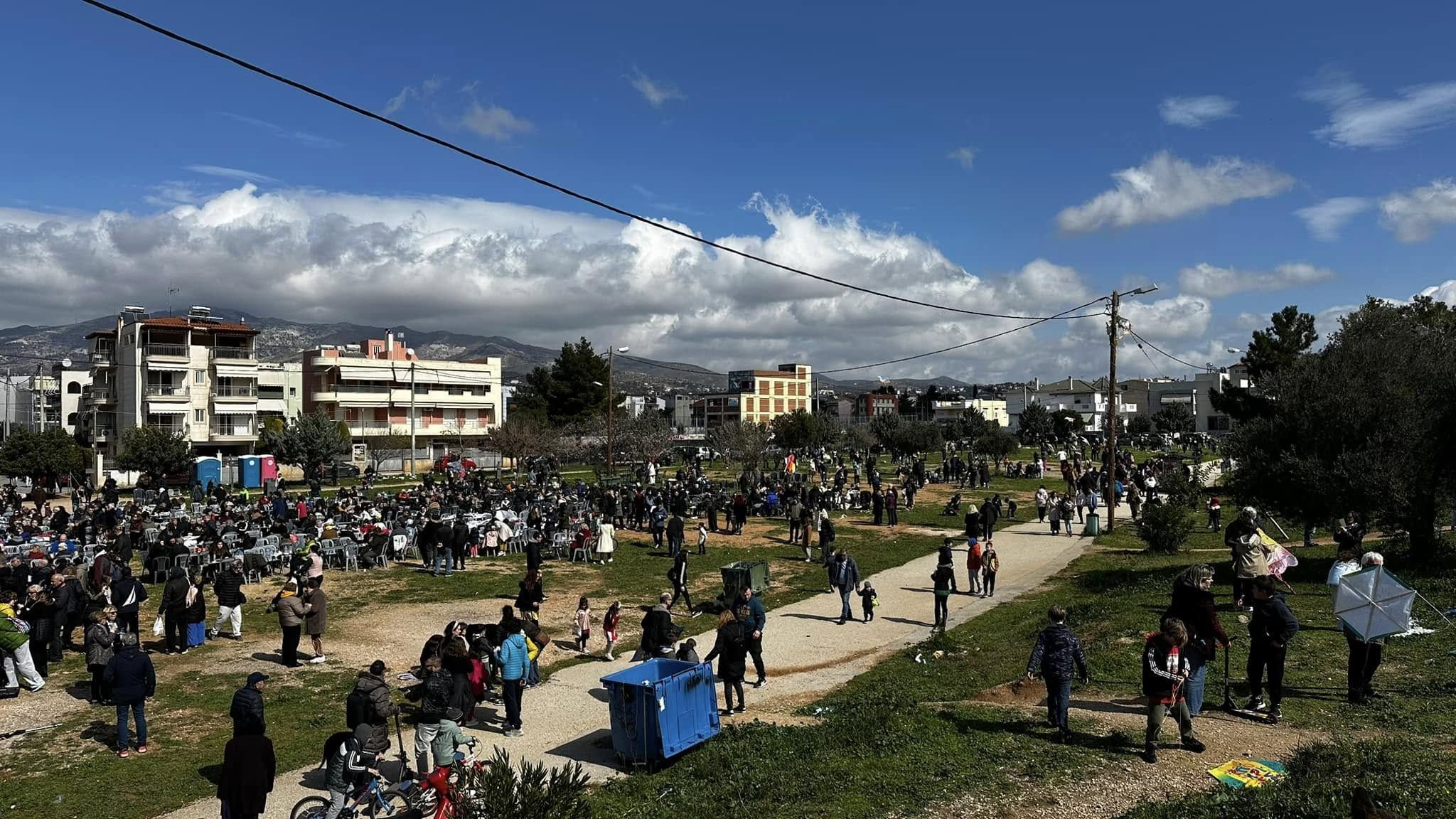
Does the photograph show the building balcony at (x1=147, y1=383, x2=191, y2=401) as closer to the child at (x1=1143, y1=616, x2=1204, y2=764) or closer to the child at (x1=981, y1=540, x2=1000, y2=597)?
the child at (x1=981, y1=540, x2=1000, y2=597)

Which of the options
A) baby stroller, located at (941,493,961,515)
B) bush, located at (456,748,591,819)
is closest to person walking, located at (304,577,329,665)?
bush, located at (456,748,591,819)

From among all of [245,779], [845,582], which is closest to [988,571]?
[845,582]

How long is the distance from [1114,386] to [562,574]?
67.6 ft

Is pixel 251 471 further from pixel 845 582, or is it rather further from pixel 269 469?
pixel 845 582

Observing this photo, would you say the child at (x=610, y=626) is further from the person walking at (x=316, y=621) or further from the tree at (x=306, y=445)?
the tree at (x=306, y=445)

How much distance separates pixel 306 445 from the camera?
48125mm

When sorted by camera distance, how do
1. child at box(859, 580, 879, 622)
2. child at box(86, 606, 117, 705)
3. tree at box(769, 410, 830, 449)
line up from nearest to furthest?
child at box(86, 606, 117, 705), child at box(859, 580, 879, 622), tree at box(769, 410, 830, 449)

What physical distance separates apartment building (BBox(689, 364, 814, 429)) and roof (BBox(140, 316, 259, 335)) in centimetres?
7732

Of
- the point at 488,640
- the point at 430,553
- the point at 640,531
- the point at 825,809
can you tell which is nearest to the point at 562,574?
the point at 430,553

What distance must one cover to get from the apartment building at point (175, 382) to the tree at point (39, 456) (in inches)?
356

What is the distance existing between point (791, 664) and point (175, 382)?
61062 mm

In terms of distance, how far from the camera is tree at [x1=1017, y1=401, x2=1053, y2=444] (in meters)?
85.9

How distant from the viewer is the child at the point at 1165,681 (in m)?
8.10

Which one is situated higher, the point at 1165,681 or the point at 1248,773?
the point at 1165,681
